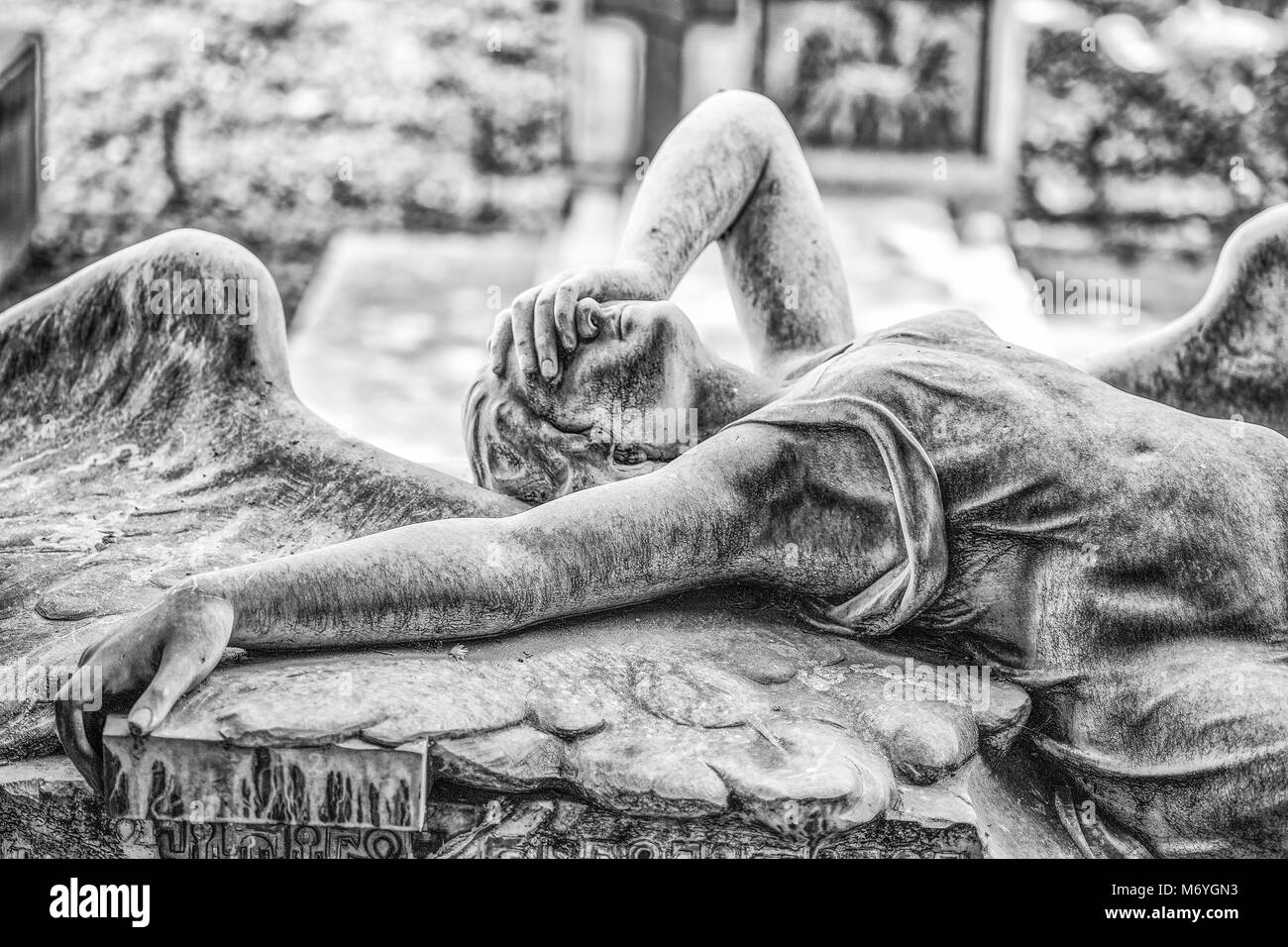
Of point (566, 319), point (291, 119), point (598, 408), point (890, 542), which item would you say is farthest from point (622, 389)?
point (291, 119)

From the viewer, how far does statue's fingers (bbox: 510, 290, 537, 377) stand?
10.8ft

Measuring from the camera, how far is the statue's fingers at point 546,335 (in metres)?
3.28

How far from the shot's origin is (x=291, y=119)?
32.9 feet

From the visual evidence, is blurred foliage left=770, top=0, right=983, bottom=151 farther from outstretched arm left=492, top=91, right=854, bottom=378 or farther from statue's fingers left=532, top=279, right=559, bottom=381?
statue's fingers left=532, top=279, right=559, bottom=381

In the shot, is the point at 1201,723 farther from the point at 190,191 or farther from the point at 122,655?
the point at 190,191

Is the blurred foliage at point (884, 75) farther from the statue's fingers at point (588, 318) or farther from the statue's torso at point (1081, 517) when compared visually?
the statue's torso at point (1081, 517)

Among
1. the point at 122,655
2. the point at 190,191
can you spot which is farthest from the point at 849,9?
the point at 122,655

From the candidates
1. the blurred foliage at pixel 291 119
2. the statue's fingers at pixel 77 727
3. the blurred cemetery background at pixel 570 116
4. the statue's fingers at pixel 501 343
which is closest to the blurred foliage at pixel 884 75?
the blurred cemetery background at pixel 570 116

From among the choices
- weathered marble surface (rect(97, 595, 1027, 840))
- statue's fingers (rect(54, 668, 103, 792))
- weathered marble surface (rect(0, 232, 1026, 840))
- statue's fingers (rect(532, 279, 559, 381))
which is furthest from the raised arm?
statue's fingers (rect(54, 668, 103, 792))

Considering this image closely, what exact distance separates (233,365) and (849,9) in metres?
6.41

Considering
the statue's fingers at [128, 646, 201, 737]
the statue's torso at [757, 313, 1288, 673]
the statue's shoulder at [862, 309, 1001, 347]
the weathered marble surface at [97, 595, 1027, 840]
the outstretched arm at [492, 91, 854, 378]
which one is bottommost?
the weathered marble surface at [97, 595, 1027, 840]

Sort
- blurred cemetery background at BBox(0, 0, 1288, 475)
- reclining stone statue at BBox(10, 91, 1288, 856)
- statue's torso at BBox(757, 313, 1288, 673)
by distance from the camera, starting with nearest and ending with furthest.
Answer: reclining stone statue at BBox(10, 91, 1288, 856), statue's torso at BBox(757, 313, 1288, 673), blurred cemetery background at BBox(0, 0, 1288, 475)

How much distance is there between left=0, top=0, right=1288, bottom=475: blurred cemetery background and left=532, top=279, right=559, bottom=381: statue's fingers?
5970 millimetres

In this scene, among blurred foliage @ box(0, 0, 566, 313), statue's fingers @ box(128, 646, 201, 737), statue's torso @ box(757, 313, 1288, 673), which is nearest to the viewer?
statue's fingers @ box(128, 646, 201, 737)
